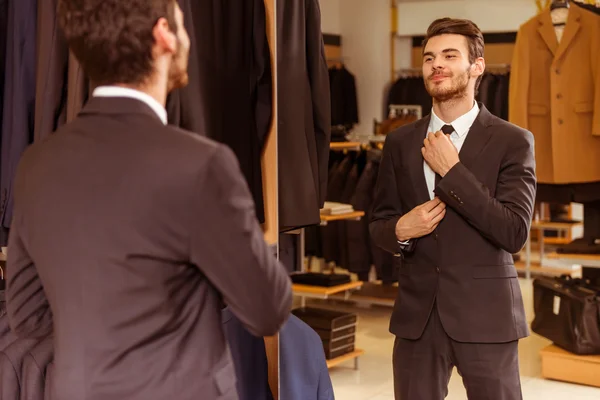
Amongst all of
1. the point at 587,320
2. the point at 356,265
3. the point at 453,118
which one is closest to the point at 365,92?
the point at 356,265

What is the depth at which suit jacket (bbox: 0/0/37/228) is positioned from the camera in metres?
2.78

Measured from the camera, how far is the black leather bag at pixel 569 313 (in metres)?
4.84

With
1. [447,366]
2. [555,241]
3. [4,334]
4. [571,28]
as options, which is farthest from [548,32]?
[555,241]

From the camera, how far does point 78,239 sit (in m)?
1.42

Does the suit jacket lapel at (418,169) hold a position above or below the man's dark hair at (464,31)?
below

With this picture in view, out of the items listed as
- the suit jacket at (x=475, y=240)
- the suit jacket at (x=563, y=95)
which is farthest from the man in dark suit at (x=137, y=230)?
the suit jacket at (x=563, y=95)

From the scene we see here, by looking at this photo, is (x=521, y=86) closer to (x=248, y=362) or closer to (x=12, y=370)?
(x=248, y=362)

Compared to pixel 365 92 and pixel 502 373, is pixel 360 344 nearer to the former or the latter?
pixel 502 373

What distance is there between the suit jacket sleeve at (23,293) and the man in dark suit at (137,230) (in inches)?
3.6

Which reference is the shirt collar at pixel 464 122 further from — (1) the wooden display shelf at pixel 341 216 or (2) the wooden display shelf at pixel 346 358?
(1) the wooden display shelf at pixel 341 216

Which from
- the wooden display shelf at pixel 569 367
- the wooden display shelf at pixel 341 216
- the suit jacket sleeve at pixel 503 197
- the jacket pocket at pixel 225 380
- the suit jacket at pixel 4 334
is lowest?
the wooden display shelf at pixel 569 367

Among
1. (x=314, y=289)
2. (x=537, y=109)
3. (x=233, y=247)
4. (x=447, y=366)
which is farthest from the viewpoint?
(x=314, y=289)

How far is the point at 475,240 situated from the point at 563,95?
2.69 m

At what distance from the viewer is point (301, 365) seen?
276 cm
